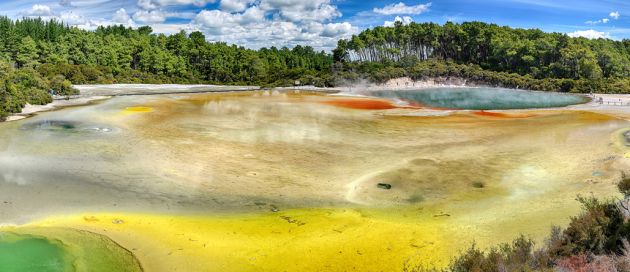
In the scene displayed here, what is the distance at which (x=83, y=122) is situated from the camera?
33.9 metres

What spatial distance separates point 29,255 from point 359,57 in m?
121

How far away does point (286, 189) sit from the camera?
1834cm

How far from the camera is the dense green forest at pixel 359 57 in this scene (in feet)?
289

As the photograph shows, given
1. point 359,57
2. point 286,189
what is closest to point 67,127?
point 286,189

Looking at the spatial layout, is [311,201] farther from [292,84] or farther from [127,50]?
[127,50]

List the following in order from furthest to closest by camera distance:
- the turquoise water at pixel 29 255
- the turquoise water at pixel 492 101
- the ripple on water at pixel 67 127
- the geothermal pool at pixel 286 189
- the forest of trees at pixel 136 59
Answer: the forest of trees at pixel 136 59, the turquoise water at pixel 492 101, the ripple on water at pixel 67 127, the geothermal pool at pixel 286 189, the turquoise water at pixel 29 255

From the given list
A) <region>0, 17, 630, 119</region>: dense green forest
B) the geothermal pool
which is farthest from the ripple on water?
<region>0, 17, 630, 119</region>: dense green forest

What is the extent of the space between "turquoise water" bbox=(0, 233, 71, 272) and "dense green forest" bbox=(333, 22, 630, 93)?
87.1m

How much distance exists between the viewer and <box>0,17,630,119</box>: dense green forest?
87.9 m

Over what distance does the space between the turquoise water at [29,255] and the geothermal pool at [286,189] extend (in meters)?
0.27

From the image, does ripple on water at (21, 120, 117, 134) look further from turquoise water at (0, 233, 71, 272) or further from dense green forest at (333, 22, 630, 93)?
dense green forest at (333, 22, 630, 93)

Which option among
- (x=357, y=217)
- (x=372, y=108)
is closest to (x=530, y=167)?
(x=357, y=217)

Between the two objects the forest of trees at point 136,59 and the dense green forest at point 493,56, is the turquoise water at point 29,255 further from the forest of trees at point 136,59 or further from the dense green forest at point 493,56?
the dense green forest at point 493,56

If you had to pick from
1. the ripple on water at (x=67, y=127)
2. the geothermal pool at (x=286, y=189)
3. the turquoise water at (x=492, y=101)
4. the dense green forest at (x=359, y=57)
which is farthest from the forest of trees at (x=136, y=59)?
the geothermal pool at (x=286, y=189)
